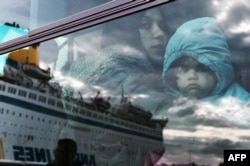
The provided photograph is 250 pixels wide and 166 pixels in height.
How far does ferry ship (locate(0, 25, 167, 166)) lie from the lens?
193cm

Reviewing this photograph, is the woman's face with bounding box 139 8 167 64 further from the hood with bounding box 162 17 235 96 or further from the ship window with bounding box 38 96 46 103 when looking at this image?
the ship window with bounding box 38 96 46 103

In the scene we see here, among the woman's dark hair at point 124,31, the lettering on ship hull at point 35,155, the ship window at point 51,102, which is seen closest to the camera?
the woman's dark hair at point 124,31

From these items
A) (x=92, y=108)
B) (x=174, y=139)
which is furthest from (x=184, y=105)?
(x=92, y=108)

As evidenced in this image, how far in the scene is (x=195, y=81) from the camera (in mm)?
1745

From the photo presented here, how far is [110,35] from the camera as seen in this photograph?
83.0 inches

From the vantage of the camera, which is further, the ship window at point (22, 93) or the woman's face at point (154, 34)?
the ship window at point (22, 93)

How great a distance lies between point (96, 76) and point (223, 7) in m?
0.68

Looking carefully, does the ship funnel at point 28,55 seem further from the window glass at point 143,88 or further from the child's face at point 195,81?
the child's face at point 195,81

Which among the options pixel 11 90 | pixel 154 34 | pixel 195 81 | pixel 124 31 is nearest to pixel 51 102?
pixel 11 90

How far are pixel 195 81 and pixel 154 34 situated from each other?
28cm

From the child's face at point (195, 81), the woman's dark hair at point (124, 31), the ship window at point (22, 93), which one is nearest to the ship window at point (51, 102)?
the ship window at point (22, 93)

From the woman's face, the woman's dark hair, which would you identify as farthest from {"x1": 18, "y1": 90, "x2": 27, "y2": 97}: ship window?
the woman's face

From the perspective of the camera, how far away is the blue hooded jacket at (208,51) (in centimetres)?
165

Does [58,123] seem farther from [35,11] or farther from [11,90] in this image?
[35,11]
